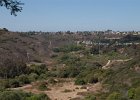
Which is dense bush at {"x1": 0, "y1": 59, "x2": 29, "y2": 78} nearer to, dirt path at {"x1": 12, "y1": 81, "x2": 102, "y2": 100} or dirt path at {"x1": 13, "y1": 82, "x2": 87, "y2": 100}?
dirt path at {"x1": 12, "y1": 81, "x2": 102, "y2": 100}

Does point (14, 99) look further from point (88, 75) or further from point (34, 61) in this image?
point (34, 61)

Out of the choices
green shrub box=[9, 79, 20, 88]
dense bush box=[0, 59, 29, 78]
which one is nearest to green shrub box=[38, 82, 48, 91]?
green shrub box=[9, 79, 20, 88]

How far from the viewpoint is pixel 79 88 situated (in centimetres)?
4506

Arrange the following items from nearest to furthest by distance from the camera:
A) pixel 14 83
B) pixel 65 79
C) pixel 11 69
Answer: pixel 14 83, pixel 65 79, pixel 11 69

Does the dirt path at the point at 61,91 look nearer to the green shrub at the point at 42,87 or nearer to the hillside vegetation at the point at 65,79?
the hillside vegetation at the point at 65,79

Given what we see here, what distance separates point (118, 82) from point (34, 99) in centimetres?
1008

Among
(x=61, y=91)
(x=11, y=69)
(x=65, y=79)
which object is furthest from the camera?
(x=11, y=69)

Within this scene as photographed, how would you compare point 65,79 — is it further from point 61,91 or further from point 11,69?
point 61,91

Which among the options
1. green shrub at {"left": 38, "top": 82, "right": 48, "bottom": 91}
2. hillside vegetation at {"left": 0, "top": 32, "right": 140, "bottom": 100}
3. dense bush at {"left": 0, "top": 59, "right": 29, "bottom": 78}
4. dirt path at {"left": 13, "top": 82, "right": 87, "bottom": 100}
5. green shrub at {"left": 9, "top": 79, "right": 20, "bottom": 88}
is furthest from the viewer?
dense bush at {"left": 0, "top": 59, "right": 29, "bottom": 78}

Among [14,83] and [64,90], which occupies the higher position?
[64,90]

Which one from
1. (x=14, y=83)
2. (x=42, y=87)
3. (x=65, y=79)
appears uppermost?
(x=42, y=87)

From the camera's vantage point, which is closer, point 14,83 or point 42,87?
point 42,87

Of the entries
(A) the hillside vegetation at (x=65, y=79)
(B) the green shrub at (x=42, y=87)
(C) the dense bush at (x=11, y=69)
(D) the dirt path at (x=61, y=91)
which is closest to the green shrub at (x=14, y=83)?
(A) the hillside vegetation at (x=65, y=79)

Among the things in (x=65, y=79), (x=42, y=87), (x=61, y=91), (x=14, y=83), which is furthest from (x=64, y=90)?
(x=65, y=79)
